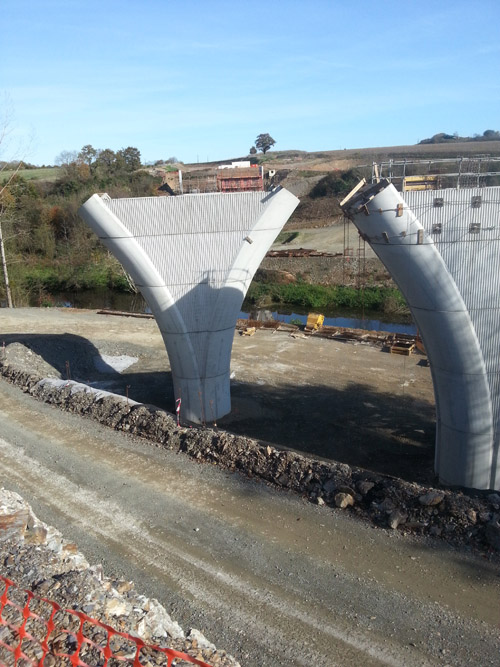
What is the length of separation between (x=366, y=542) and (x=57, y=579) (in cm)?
417

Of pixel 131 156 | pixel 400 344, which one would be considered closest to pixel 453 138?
pixel 131 156

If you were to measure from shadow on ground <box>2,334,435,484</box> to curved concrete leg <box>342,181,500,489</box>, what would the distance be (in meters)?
1.14

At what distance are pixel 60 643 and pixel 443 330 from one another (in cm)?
840

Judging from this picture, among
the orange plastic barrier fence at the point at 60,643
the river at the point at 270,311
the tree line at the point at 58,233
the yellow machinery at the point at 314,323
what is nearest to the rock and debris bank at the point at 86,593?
the orange plastic barrier fence at the point at 60,643

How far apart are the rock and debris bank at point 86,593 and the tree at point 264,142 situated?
126 meters

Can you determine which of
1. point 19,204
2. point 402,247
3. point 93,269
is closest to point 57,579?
point 402,247

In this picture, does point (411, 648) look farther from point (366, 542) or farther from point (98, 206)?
point (98, 206)

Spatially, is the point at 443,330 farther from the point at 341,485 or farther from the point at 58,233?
the point at 58,233

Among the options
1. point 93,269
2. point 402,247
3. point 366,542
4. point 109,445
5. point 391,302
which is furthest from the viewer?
point 93,269

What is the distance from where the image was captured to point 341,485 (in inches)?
355

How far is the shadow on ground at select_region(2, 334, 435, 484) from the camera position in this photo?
43.6 feet

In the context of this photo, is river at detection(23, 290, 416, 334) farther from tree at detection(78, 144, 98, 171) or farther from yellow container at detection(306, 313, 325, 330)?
tree at detection(78, 144, 98, 171)

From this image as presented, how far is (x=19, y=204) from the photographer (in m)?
55.9

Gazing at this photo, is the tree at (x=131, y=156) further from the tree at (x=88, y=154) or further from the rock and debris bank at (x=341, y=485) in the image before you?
the rock and debris bank at (x=341, y=485)
